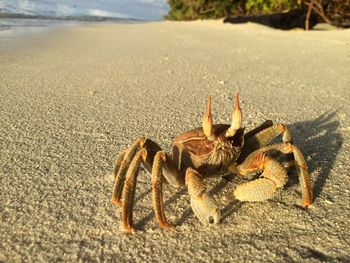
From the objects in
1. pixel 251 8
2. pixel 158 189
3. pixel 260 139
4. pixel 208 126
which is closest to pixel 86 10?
pixel 251 8

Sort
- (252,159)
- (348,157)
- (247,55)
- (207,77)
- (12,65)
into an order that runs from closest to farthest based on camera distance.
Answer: (252,159), (348,157), (207,77), (12,65), (247,55)

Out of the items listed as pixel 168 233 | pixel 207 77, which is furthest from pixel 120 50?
pixel 168 233

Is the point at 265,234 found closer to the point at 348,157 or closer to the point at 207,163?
the point at 207,163

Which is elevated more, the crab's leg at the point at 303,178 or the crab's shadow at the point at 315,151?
the crab's leg at the point at 303,178

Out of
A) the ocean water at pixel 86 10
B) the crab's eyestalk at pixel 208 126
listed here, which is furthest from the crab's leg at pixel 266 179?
the ocean water at pixel 86 10

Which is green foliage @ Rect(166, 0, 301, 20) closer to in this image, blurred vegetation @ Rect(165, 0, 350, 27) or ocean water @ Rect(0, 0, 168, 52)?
blurred vegetation @ Rect(165, 0, 350, 27)

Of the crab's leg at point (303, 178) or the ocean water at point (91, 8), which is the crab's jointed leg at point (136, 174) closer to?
the crab's leg at point (303, 178)

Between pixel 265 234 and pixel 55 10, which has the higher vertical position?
pixel 265 234
